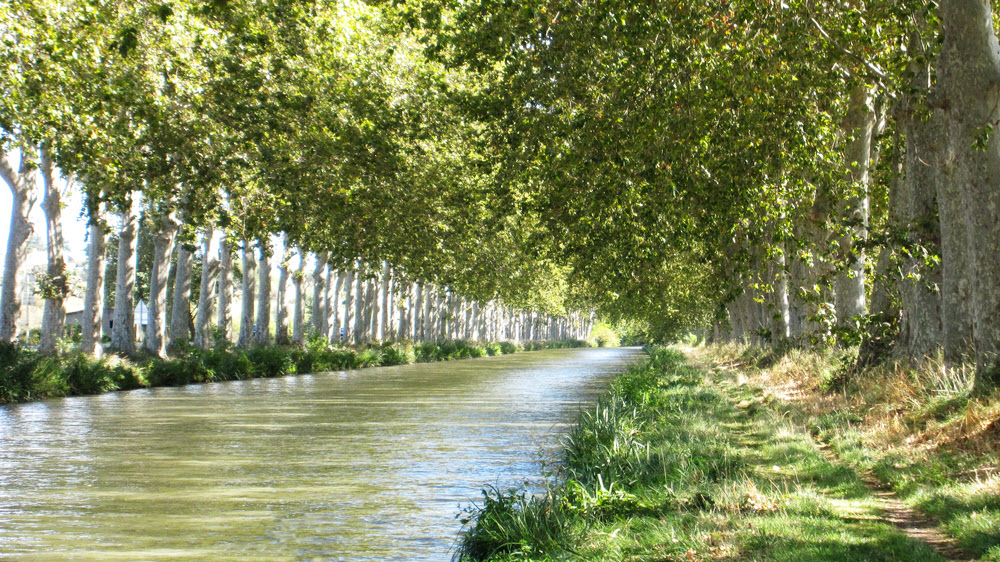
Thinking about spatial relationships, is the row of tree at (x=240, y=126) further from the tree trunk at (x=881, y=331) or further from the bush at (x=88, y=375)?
the tree trunk at (x=881, y=331)

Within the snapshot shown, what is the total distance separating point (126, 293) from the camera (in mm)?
31172

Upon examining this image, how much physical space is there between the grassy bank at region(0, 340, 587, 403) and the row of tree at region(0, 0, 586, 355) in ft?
6.51

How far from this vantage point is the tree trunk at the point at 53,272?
89.8 ft

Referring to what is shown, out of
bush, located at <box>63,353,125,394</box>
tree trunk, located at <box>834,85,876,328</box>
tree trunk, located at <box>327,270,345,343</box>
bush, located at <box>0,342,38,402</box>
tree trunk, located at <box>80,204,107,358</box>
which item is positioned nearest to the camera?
tree trunk, located at <box>834,85,876,328</box>

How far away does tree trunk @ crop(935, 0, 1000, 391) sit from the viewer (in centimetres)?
1194

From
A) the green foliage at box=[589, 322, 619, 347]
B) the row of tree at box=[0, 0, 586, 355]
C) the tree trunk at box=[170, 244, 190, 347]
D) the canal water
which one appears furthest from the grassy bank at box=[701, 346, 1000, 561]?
the green foliage at box=[589, 322, 619, 347]

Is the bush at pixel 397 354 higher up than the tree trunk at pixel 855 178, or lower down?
lower down

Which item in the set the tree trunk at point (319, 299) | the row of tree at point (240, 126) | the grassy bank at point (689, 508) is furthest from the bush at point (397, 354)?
the grassy bank at point (689, 508)

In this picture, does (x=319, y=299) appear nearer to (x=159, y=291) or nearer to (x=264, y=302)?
(x=264, y=302)

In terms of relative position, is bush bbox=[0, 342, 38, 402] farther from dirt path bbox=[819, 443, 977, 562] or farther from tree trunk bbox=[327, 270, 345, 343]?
tree trunk bbox=[327, 270, 345, 343]

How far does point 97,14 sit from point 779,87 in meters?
13.5

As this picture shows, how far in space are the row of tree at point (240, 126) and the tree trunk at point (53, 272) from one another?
0.05 meters

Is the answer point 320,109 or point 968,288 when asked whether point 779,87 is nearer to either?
point 968,288

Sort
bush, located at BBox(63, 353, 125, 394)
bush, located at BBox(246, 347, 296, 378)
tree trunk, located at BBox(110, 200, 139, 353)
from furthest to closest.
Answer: bush, located at BBox(246, 347, 296, 378) < tree trunk, located at BBox(110, 200, 139, 353) < bush, located at BBox(63, 353, 125, 394)
